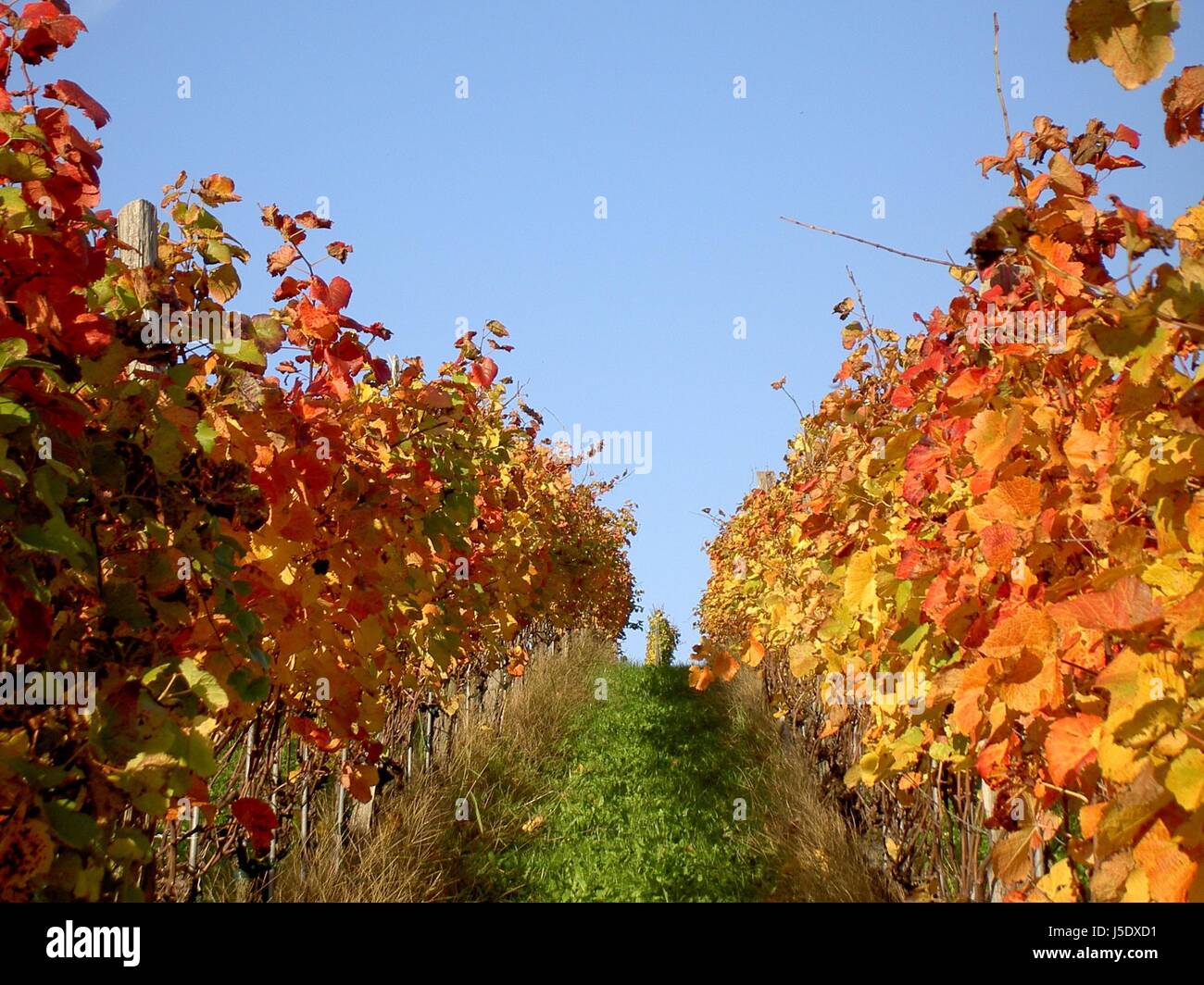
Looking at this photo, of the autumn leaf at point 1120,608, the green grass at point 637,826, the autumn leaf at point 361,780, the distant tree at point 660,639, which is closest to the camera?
the autumn leaf at point 1120,608

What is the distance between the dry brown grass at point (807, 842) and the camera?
4.86m

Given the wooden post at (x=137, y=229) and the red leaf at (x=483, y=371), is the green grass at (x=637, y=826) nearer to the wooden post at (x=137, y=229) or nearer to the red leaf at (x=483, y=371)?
the red leaf at (x=483, y=371)

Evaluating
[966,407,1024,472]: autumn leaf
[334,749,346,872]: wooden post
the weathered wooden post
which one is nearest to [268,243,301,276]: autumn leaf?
the weathered wooden post

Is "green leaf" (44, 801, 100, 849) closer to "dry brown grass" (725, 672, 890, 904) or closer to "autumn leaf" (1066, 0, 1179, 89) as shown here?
"autumn leaf" (1066, 0, 1179, 89)

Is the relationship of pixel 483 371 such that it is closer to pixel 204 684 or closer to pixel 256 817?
A: pixel 256 817

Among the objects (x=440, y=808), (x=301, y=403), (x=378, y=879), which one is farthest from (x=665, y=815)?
(x=301, y=403)

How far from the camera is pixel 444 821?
6.15 m

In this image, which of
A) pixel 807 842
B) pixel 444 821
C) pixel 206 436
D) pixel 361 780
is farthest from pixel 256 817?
pixel 807 842

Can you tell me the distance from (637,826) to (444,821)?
1.69 m

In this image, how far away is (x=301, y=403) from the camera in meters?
2.83

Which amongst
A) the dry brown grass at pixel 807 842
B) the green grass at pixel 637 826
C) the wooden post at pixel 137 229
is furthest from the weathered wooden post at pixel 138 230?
the green grass at pixel 637 826

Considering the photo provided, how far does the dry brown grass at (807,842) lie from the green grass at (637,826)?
6.5 inches
